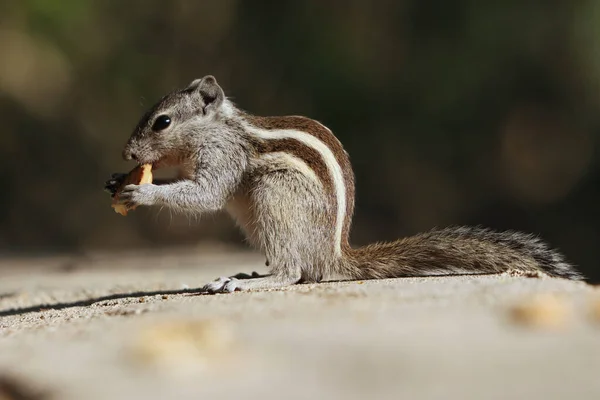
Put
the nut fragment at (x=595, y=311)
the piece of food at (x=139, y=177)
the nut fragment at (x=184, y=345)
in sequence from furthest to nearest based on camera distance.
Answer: the piece of food at (x=139, y=177)
the nut fragment at (x=595, y=311)
the nut fragment at (x=184, y=345)

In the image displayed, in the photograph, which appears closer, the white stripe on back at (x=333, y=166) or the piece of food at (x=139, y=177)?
the white stripe on back at (x=333, y=166)

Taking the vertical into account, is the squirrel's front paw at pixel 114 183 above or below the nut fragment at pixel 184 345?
above

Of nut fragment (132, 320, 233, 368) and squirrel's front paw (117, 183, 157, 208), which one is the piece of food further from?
nut fragment (132, 320, 233, 368)

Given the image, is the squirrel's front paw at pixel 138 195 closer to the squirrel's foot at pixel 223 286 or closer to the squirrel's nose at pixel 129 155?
the squirrel's nose at pixel 129 155

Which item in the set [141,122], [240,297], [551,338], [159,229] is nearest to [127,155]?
[141,122]

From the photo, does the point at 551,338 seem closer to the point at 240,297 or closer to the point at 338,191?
the point at 240,297

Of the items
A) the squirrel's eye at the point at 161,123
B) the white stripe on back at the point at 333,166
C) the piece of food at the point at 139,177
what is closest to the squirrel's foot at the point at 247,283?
the white stripe on back at the point at 333,166

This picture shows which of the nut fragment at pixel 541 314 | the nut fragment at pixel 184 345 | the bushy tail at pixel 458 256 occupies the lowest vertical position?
the nut fragment at pixel 184 345
